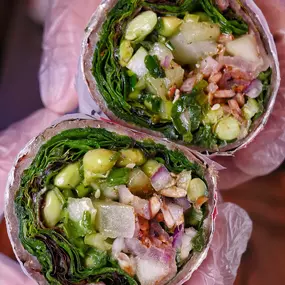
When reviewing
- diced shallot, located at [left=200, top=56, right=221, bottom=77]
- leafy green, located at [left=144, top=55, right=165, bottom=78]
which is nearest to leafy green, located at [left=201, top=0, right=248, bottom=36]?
diced shallot, located at [left=200, top=56, right=221, bottom=77]

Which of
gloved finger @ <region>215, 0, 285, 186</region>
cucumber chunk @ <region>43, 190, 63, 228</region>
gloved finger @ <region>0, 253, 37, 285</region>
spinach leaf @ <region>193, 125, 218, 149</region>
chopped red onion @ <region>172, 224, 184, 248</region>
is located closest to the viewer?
cucumber chunk @ <region>43, 190, 63, 228</region>

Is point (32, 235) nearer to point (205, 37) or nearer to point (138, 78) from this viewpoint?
point (138, 78)

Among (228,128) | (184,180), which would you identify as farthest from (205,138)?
(184,180)

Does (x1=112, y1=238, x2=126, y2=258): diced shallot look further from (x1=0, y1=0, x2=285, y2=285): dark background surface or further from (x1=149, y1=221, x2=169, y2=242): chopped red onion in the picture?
(x1=0, y1=0, x2=285, y2=285): dark background surface

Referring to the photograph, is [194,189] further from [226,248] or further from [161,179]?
[226,248]

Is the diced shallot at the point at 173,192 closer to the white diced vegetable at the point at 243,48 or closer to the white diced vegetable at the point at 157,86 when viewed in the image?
the white diced vegetable at the point at 157,86
